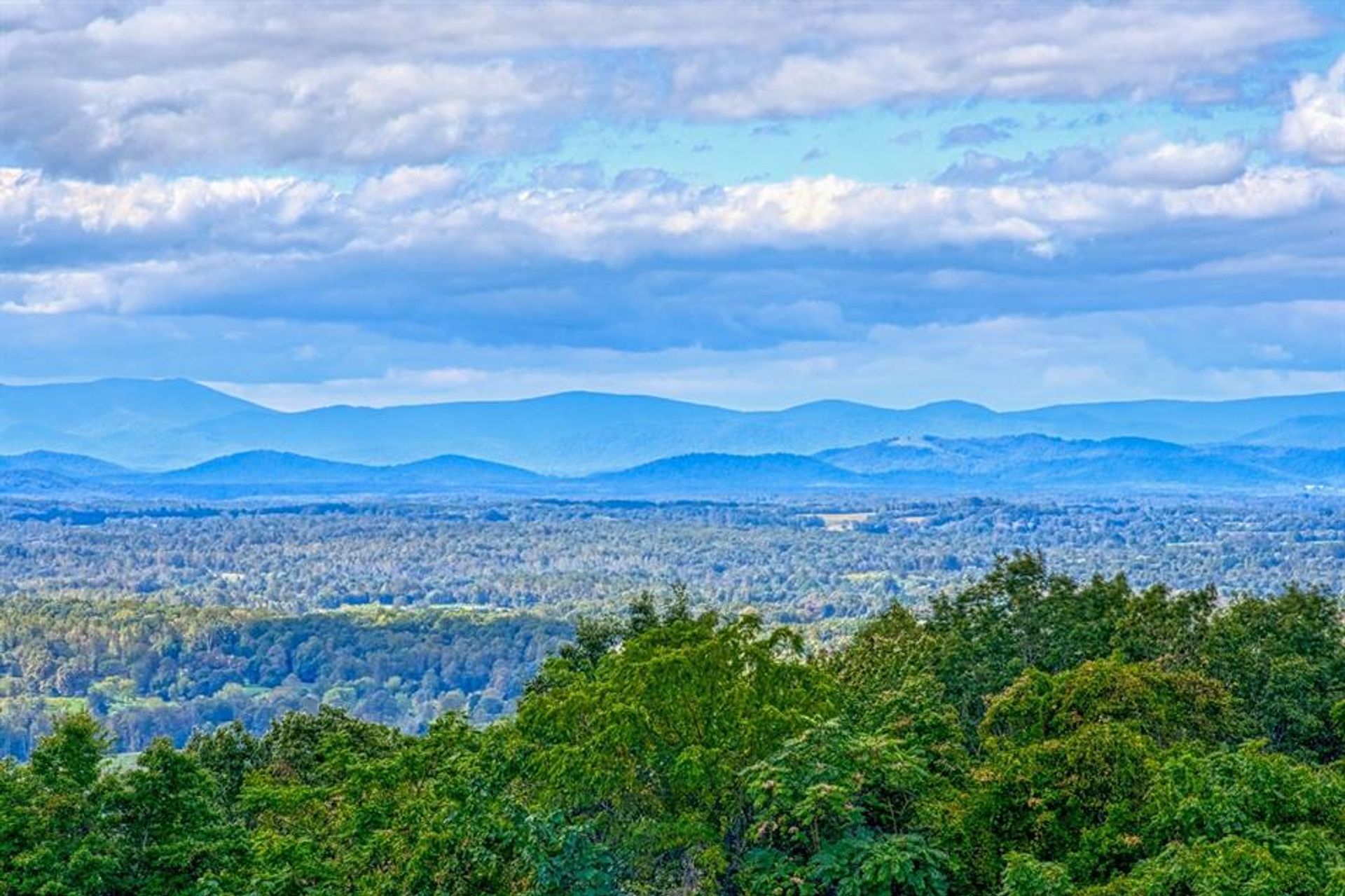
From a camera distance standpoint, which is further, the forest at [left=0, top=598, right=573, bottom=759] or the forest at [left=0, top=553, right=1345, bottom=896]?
the forest at [left=0, top=598, right=573, bottom=759]

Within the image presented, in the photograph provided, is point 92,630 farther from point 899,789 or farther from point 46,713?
point 899,789

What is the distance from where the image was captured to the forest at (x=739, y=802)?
31.1 meters

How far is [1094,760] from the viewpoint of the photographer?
34.6 m

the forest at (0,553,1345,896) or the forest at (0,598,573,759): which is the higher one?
the forest at (0,553,1345,896)

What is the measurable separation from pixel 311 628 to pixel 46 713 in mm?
45994

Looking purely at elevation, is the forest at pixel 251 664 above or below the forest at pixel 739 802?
below

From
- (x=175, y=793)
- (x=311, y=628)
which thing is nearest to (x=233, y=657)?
(x=311, y=628)

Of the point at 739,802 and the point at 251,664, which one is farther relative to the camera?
the point at 251,664

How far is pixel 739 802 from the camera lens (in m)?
34.2

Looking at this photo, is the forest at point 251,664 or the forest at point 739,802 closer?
the forest at point 739,802

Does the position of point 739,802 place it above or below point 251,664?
above

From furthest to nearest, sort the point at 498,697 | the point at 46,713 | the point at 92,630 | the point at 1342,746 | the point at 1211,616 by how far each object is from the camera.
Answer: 1. the point at 92,630
2. the point at 498,697
3. the point at 46,713
4. the point at 1211,616
5. the point at 1342,746

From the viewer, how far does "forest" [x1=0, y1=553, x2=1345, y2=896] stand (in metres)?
31.1

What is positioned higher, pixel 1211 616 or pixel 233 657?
pixel 1211 616
